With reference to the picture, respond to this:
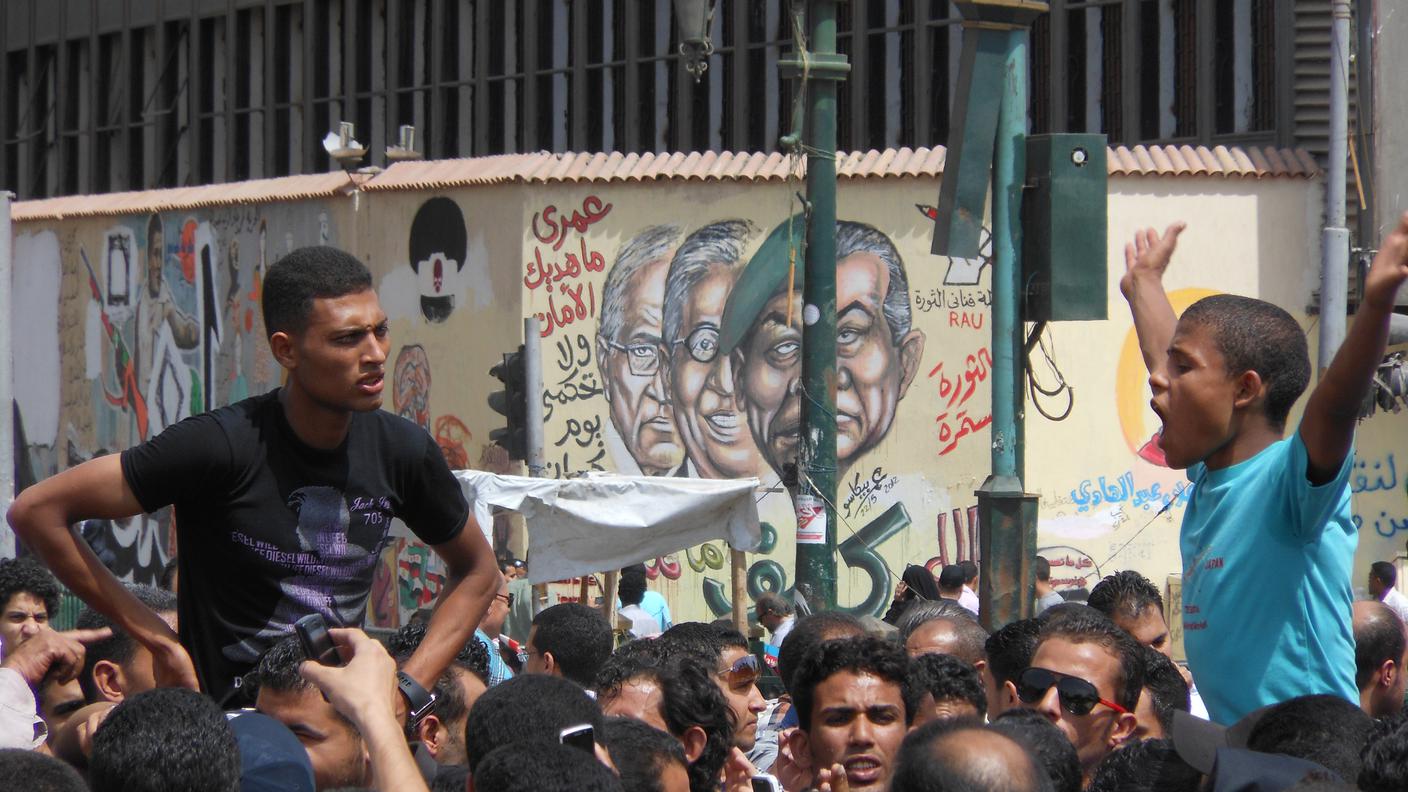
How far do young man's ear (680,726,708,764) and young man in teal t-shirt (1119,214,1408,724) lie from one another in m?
1.69

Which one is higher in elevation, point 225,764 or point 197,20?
point 197,20

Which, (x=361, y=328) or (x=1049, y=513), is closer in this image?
(x=361, y=328)

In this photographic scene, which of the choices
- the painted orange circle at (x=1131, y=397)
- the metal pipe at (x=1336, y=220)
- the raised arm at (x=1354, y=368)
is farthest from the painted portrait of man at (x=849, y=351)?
the raised arm at (x=1354, y=368)

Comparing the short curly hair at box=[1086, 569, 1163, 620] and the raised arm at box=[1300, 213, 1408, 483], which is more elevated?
the raised arm at box=[1300, 213, 1408, 483]

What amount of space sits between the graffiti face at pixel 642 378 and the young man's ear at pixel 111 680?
1155 cm

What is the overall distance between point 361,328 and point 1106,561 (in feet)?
41.1

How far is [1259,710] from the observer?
12.2 ft

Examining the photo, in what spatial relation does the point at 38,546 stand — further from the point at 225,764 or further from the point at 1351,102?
the point at 1351,102

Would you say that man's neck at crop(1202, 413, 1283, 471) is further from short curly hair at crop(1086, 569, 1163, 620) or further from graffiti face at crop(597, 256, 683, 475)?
graffiti face at crop(597, 256, 683, 475)

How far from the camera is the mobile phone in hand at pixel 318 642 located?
3.65 metres

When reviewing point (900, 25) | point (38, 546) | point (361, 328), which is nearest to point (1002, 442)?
point (361, 328)

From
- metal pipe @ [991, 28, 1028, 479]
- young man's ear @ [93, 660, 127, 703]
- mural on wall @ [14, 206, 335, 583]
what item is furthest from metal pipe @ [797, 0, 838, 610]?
mural on wall @ [14, 206, 335, 583]

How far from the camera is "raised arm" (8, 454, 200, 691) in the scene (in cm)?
406

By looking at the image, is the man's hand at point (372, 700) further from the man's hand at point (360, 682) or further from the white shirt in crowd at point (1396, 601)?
the white shirt in crowd at point (1396, 601)
